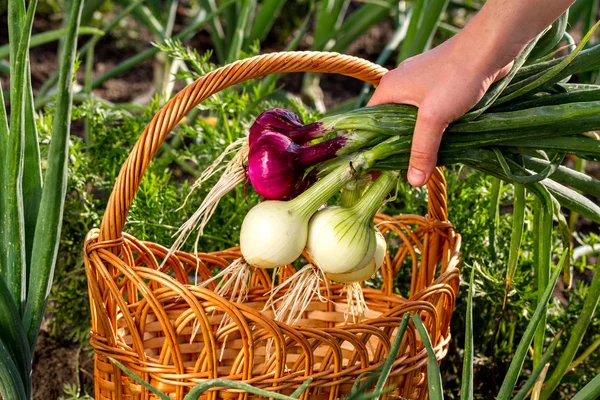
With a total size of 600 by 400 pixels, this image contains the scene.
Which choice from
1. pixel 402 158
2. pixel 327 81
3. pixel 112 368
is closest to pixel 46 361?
pixel 112 368

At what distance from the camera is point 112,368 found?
39.0 inches

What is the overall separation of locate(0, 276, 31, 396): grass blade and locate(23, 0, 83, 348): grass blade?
0.03 m

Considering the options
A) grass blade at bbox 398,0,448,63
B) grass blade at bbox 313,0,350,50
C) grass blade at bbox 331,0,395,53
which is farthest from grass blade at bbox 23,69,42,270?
grass blade at bbox 331,0,395,53

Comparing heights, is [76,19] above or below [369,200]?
above

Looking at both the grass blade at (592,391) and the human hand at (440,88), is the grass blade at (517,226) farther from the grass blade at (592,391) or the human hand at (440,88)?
the grass blade at (592,391)

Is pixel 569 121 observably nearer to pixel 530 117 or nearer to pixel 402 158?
pixel 530 117

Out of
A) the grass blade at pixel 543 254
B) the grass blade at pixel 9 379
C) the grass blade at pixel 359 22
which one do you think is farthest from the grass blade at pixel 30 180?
the grass blade at pixel 359 22

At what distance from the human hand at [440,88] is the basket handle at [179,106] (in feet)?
0.55

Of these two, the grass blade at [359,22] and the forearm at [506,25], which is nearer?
the forearm at [506,25]

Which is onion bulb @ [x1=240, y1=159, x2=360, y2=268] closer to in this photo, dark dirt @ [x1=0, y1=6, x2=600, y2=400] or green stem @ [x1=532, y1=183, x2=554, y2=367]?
green stem @ [x1=532, y1=183, x2=554, y2=367]

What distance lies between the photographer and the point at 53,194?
99 cm

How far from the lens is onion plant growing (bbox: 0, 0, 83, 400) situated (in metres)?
0.96

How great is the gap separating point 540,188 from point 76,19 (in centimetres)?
61

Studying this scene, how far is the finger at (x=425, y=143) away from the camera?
3.04 feet
